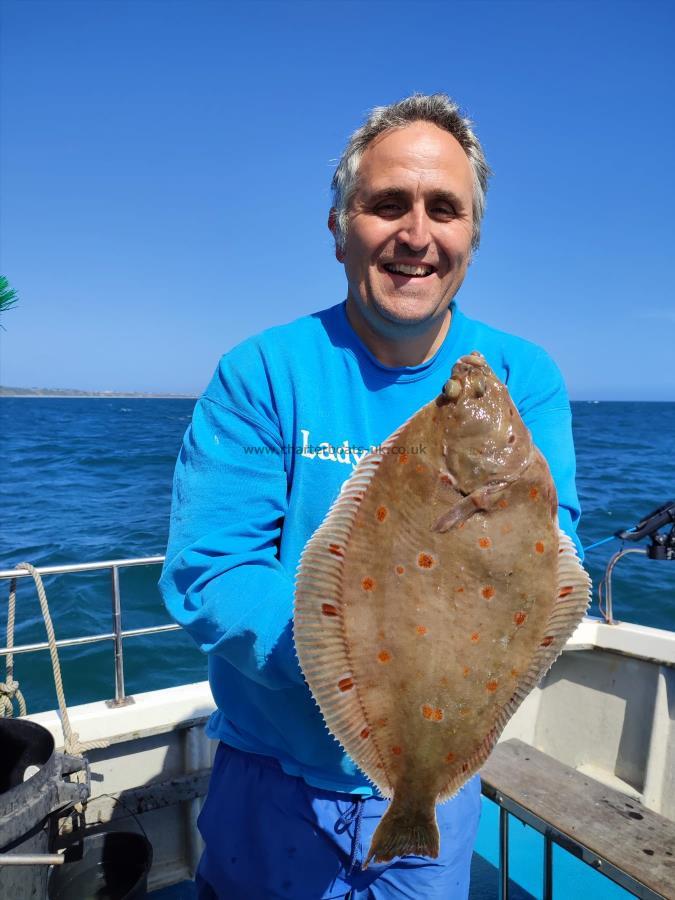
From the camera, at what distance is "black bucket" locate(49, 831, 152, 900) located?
3.35 meters

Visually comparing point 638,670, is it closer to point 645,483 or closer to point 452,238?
point 452,238

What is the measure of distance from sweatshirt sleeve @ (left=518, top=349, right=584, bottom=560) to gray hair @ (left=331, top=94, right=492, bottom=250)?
0.51 m

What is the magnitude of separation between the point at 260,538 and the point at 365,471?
1.34 feet

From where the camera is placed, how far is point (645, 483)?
21234 mm

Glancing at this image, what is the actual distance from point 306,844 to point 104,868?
213 centimetres

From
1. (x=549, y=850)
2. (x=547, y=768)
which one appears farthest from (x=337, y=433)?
(x=549, y=850)

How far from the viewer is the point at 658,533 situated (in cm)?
527

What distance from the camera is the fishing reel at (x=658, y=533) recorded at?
506 centimetres

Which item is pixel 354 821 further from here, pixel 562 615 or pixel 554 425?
pixel 554 425

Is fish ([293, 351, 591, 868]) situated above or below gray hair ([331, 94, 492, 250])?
below

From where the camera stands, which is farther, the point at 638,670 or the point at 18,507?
the point at 18,507

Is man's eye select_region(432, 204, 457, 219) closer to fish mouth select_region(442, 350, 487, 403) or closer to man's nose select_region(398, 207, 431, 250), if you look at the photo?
man's nose select_region(398, 207, 431, 250)

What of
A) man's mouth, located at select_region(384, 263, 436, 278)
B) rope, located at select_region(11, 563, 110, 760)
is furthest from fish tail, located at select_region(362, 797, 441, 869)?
rope, located at select_region(11, 563, 110, 760)

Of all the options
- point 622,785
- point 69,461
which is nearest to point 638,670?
point 622,785
